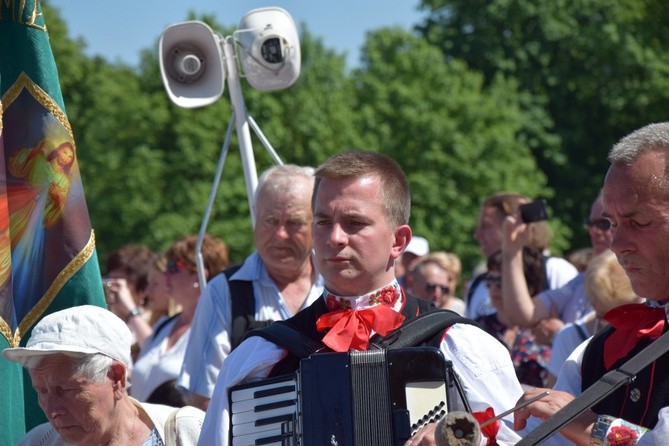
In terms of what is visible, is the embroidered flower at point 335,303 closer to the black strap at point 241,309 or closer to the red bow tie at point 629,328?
the red bow tie at point 629,328

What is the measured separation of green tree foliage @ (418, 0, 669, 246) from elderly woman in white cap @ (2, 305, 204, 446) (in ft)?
98.9

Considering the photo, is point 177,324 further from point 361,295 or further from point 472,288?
point 361,295

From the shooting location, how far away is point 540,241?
8.02 metres

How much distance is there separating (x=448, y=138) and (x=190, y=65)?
27384 mm

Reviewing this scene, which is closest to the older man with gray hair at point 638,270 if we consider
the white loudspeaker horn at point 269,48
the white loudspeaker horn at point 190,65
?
the white loudspeaker horn at point 269,48

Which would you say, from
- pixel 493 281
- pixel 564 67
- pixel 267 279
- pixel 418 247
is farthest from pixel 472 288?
pixel 564 67

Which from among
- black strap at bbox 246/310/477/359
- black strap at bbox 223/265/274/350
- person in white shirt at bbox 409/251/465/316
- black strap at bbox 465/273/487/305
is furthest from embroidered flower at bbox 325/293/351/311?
black strap at bbox 465/273/487/305

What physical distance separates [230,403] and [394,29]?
32911 millimetres

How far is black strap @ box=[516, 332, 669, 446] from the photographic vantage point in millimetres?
3182

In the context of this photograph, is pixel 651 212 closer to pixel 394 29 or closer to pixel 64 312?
pixel 64 312

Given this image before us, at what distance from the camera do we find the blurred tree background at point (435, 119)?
31844mm

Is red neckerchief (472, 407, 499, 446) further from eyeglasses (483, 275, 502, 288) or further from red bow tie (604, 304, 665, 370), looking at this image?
eyeglasses (483, 275, 502, 288)

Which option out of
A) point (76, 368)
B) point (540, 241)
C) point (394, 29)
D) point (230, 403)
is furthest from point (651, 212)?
point (394, 29)

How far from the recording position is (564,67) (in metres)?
35.5
